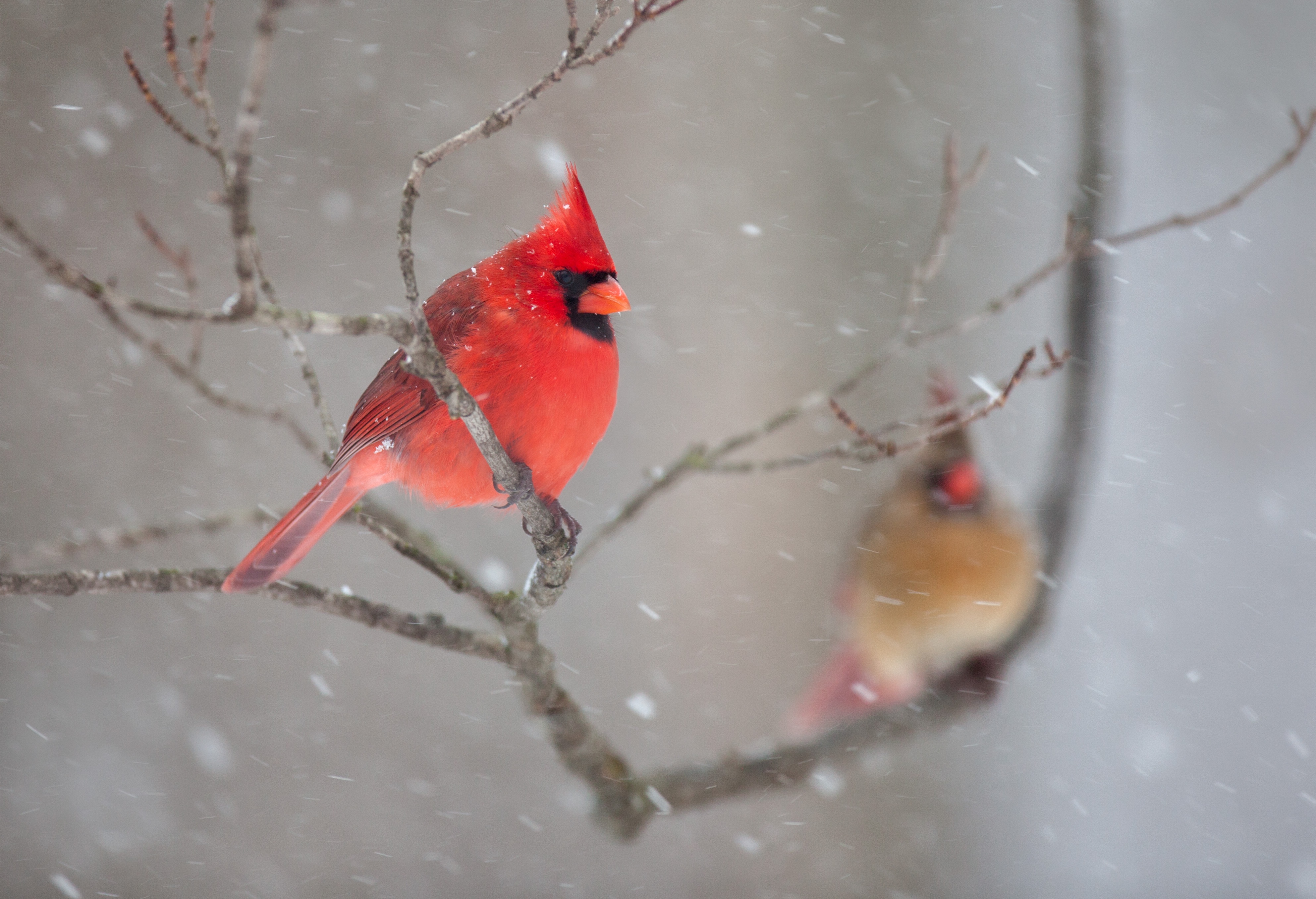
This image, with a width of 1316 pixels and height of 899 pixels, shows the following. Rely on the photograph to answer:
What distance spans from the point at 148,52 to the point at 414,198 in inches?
78.3

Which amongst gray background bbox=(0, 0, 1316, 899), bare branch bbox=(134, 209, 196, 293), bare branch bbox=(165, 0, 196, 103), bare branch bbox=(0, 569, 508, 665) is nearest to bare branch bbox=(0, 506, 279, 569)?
bare branch bbox=(0, 569, 508, 665)

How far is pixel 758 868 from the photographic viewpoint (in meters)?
2.24

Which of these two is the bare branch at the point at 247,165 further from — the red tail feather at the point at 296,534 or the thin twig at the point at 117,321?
the red tail feather at the point at 296,534

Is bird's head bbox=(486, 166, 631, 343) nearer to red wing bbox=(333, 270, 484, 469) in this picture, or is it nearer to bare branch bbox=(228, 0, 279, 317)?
red wing bbox=(333, 270, 484, 469)

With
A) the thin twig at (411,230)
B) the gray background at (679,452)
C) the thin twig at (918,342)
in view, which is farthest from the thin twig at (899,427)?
the gray background at (679,452)

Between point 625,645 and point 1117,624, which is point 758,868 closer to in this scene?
point 625,645

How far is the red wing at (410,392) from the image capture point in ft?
3.66

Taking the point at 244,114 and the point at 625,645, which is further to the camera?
the point at 625,645

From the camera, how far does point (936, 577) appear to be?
62.0 inches

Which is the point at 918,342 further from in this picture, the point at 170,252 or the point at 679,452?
the point at 679,452

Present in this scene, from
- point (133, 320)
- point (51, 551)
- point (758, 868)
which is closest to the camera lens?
point (51, 551)

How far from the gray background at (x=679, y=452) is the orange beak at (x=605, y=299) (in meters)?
0.93

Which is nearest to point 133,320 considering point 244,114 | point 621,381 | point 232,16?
point 232,16

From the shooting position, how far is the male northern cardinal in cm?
154
